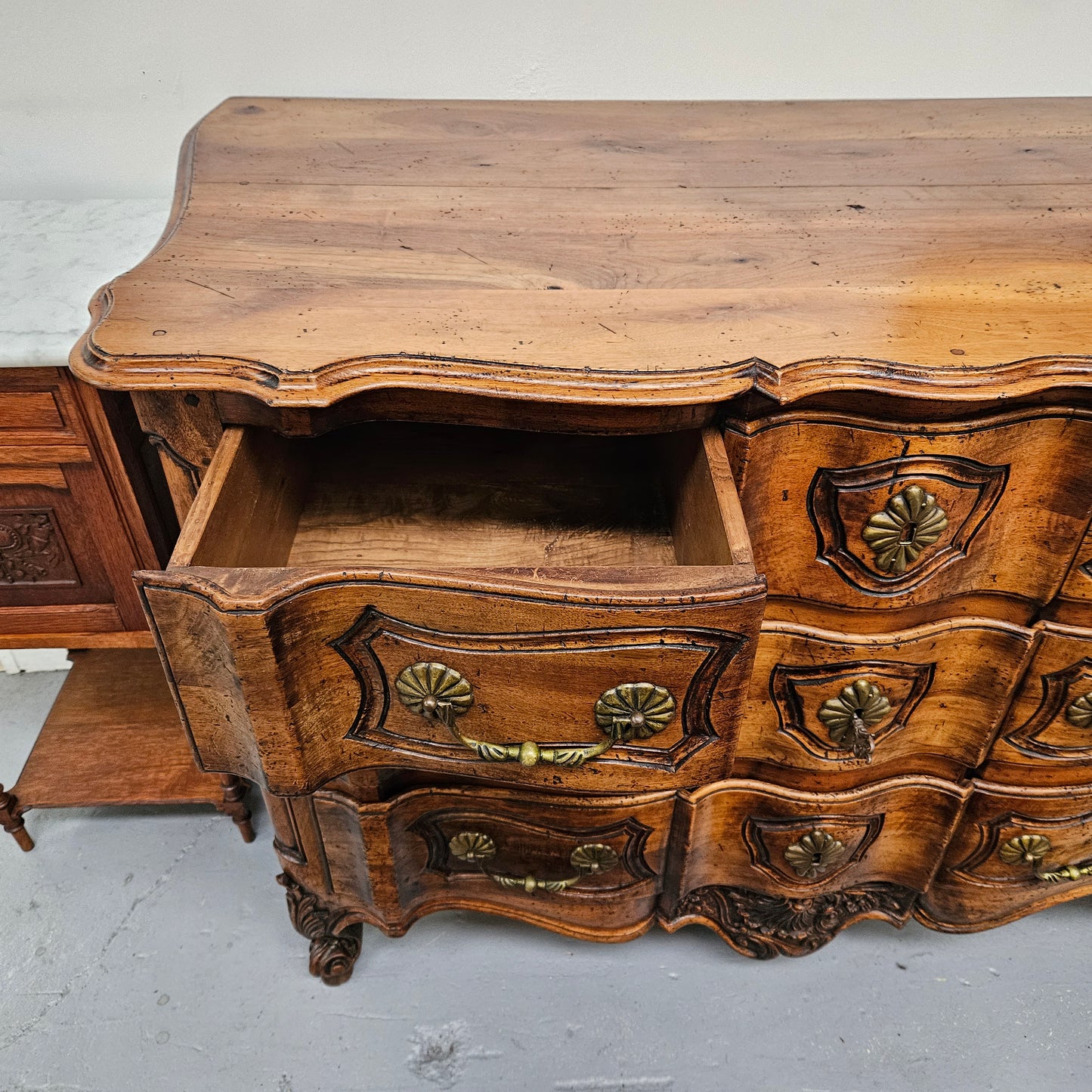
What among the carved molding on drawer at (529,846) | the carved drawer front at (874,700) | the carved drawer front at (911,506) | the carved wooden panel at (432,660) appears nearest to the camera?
the carved wooden panel at (432,660)

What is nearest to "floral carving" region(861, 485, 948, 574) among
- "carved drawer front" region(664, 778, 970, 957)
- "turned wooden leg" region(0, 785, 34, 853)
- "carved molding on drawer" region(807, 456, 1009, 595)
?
"carved molding on drawer" region(807, 456, 1009, 595)

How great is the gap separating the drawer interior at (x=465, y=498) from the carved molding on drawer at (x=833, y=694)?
0.60ft

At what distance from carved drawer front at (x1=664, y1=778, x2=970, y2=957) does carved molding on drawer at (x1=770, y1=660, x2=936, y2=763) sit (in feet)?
0.26

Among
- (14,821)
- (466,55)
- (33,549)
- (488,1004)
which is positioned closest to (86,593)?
(33,549)

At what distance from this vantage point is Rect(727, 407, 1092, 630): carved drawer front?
757 mm

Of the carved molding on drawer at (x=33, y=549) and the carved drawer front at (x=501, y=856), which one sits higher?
the carved molding on drawer at (x=33, y=549)

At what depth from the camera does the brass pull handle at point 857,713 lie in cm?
91

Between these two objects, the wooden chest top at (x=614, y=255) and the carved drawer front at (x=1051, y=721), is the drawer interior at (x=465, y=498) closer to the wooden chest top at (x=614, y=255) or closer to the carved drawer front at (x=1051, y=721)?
the wooden chest top at (x=614, y=255)

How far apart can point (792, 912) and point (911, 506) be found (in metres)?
0.61

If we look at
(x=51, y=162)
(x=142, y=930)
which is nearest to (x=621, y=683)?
(x=142, y=930)

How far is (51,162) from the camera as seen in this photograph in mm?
1288

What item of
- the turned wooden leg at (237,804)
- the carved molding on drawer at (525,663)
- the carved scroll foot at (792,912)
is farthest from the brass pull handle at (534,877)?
the turned wooden leg at (237,804)

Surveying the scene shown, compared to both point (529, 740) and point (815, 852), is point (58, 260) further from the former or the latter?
point (815, 852)

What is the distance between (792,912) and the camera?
3.73 ft
